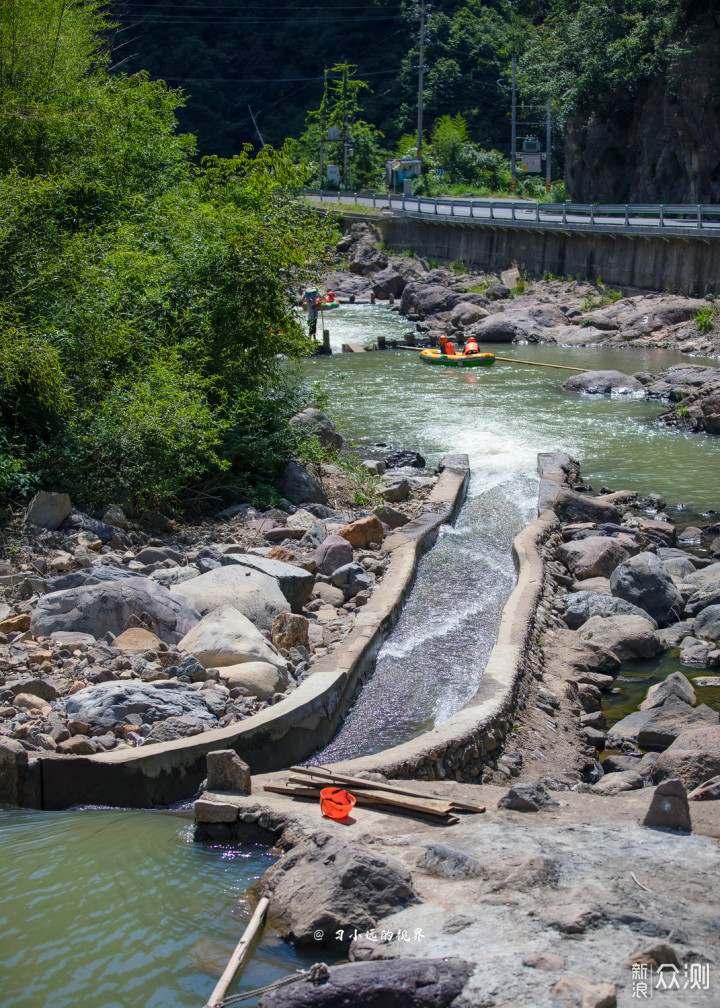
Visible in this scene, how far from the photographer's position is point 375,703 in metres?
8.82

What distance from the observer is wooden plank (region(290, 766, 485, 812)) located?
234 inches

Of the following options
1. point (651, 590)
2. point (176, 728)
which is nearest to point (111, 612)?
point (176, 728)

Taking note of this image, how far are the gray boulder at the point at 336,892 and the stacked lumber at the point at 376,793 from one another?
65cm

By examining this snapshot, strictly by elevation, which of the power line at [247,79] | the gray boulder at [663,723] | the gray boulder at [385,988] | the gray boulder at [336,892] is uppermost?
the power line at [247,79]

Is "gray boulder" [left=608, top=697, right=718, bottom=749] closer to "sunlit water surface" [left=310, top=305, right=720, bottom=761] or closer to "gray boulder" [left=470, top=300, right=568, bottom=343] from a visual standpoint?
"sunlit water surface" [left=310, top=305, right=720, bottom=761]

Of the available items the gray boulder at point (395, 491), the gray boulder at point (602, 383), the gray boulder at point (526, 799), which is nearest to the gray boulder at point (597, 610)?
the gray boulder at point (395, 491)

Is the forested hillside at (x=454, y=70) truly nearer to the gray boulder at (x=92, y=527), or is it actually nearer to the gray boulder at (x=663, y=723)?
the gray boulder at (x=92, y=527)

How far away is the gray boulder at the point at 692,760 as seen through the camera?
6.80 meters

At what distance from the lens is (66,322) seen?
11500 mm

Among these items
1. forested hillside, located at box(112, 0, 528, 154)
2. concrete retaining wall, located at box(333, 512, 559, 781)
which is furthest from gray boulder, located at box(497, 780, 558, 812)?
forested hillside, located at box(112, 0, 528, 154)

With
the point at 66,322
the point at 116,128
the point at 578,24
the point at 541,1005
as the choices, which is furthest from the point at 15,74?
the point at 578,24

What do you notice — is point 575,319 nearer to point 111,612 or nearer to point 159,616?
point 159,616

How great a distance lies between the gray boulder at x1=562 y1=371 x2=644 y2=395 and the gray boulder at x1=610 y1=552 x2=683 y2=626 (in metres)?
12.4

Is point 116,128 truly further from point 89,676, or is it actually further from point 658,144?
point 658,144
